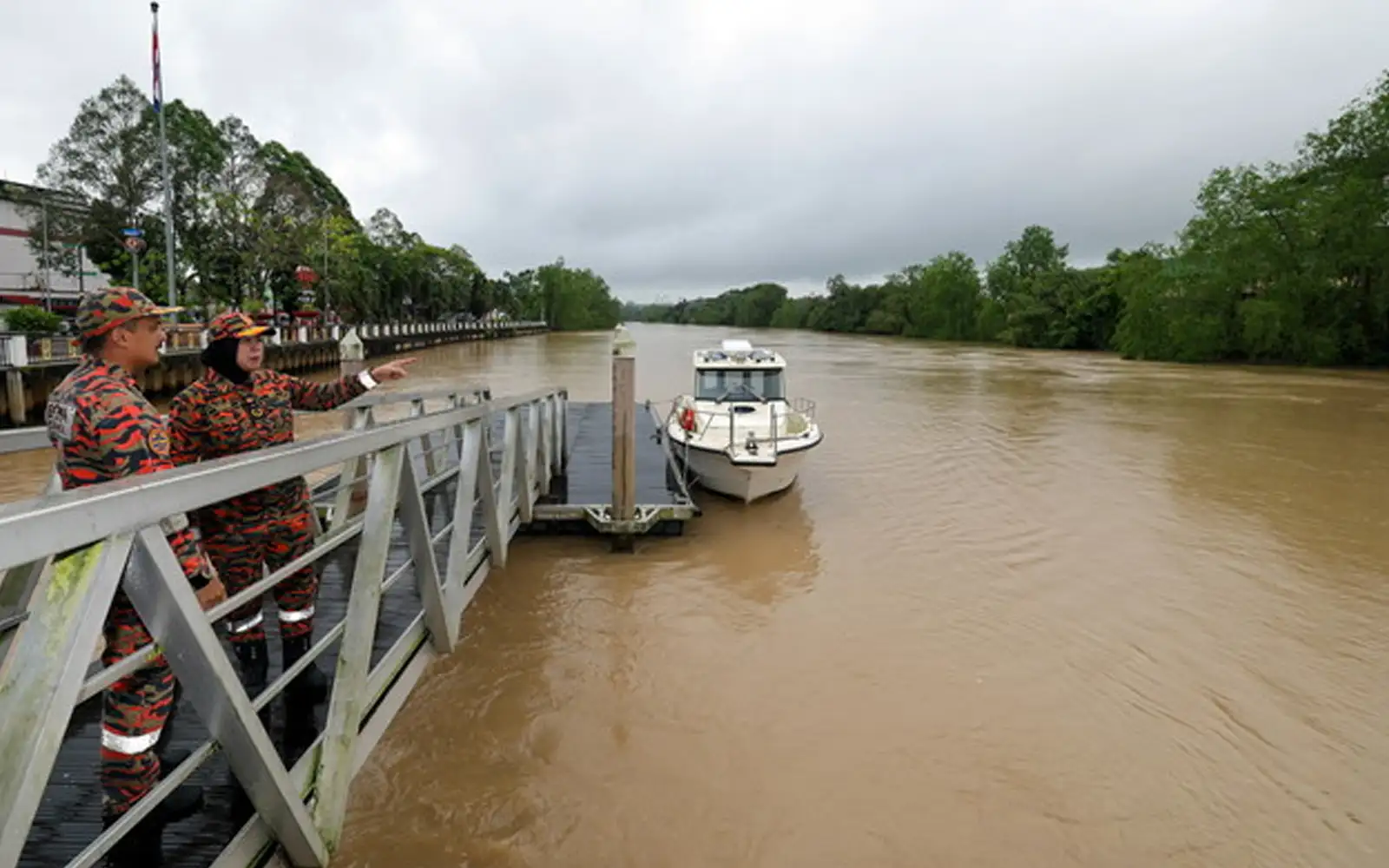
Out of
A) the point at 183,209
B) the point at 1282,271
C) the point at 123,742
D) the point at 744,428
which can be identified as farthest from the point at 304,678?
the point at 1282,271

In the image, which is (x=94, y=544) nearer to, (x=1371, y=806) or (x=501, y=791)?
(x=501, y=791)

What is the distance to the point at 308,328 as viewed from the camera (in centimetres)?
3522

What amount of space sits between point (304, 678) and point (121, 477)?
169 cm

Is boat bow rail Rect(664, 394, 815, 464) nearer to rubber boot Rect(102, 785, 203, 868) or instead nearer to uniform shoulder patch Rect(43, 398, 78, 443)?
rubber boot Rect(102, 785, 203, 868)

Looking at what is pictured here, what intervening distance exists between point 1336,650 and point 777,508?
5968mm

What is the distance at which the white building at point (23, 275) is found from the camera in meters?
41.5

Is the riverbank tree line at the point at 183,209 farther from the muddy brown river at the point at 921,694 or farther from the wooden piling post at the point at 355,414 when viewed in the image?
the wooden piling post at the point at 355,414

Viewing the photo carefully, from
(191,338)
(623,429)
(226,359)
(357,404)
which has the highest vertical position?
(191,338)

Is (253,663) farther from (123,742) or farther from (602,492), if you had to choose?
(602,492)

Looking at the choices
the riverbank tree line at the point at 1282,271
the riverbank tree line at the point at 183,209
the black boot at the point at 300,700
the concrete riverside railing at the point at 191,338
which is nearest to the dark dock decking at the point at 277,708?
the black boot at the point at 300,700

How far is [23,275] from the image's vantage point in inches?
1692

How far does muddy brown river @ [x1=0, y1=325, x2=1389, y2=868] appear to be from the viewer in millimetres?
3922

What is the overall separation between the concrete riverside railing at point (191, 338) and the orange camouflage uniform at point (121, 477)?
143mm

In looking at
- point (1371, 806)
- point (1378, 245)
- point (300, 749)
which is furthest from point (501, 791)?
point (1378, 245)
